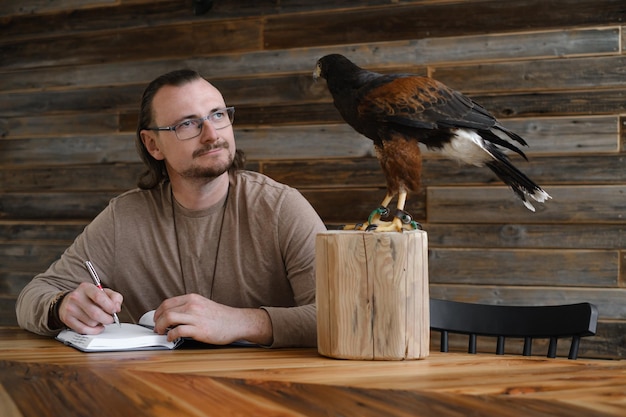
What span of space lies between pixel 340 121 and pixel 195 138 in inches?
49.6

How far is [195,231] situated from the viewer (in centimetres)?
212

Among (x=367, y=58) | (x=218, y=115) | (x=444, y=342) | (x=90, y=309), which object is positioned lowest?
(x=444, y=342)

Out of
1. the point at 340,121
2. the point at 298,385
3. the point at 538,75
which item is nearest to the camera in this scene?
the point at 298,385

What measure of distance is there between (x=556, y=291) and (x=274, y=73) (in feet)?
4.86

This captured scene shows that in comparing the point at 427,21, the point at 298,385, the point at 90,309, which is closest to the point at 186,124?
the point at 90,309

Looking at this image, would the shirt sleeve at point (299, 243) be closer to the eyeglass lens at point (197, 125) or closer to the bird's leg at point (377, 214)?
the eyeglass lens at point (197, 125)

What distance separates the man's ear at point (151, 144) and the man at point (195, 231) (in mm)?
10

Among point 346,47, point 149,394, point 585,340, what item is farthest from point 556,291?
point 149,394

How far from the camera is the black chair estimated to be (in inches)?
68.4

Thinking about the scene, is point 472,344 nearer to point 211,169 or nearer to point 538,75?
point 211,169

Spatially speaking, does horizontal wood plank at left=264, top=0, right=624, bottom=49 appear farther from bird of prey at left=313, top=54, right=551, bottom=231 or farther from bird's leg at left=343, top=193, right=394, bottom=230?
bird's leg at left=343, top=193, right=394, bottom=230

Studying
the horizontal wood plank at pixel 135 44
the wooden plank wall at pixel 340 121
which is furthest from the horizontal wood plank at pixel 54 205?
the horizontal wood plank at pixel 135 44

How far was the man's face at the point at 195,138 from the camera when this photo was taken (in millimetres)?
2039

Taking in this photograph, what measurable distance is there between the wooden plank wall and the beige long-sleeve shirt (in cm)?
113
